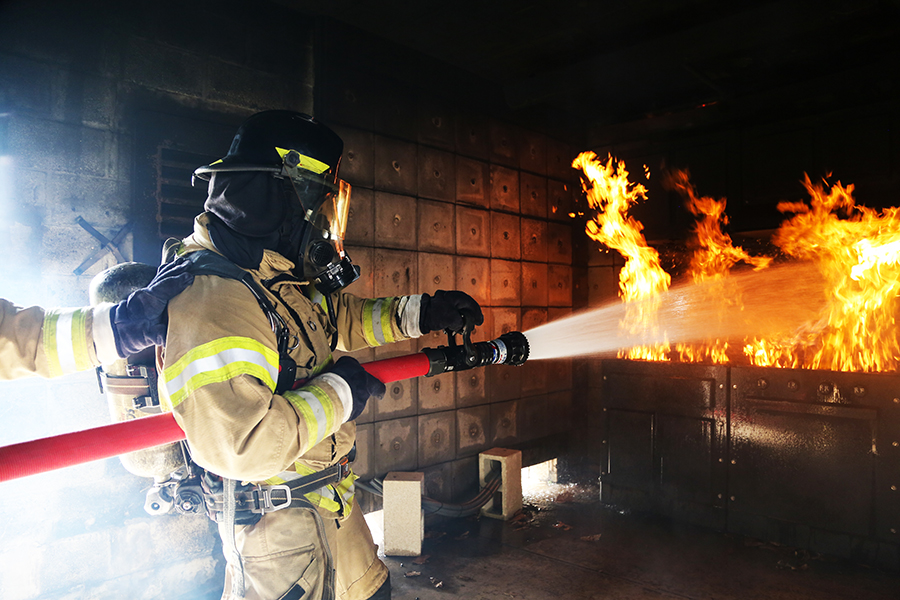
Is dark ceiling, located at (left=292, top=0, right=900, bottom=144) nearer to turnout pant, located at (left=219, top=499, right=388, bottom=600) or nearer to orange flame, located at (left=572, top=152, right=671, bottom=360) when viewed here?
orange flame, located at (left=572, top=152, right=671, bottom=360)

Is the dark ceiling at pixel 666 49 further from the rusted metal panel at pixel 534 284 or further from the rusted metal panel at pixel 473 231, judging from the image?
the rusted metal panel at pixel 534 284

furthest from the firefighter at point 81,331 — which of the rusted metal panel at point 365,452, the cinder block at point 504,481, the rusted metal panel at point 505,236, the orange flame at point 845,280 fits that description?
the orange flame at point 845,280

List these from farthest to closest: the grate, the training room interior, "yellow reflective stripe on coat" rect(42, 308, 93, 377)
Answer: the grate → the training room interior → "yellow reflective stripe on coat" rect(42, 308, 93, 377)

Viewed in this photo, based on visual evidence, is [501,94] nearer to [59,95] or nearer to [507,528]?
[59,95]

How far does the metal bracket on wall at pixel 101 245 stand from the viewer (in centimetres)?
346

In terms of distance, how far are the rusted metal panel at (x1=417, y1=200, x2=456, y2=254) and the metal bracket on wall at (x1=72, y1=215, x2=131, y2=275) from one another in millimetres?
2528

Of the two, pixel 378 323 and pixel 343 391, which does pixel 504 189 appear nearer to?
pixel 378 323

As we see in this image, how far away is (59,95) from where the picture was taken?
3408mm

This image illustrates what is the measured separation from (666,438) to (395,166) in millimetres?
3688

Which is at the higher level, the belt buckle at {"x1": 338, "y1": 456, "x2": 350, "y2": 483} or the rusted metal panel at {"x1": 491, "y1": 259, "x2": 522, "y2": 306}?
the rusted metal panel at {"x1": 491, "y1": 259, "x2": 522, "y2": 306}

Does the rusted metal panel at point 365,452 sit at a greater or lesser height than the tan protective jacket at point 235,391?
lesser

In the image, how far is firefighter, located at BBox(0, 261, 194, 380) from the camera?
1778 millimetres

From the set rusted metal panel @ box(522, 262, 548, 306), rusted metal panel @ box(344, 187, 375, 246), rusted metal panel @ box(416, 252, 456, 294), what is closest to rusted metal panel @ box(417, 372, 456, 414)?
rusted metal panel @ box(416, 252, 456, 294)

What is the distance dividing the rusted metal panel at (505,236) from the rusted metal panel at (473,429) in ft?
5.62
